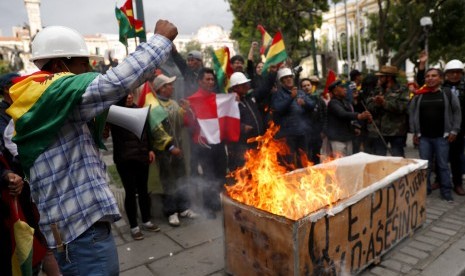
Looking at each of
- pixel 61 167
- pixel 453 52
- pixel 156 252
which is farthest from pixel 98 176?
pixel 453 52

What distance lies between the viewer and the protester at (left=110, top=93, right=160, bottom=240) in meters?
4.43

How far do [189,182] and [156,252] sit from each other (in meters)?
1.47

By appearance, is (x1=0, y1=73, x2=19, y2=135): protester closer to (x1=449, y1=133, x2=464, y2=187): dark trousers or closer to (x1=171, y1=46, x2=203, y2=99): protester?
(x1=171, y1=46, x2=203, y2=99): protester

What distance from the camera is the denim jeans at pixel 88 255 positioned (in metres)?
1.95

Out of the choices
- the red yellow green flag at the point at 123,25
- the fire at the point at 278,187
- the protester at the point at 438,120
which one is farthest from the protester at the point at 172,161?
the protester at the point at 438,120

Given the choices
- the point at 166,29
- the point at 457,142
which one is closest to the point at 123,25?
the point at 166,29

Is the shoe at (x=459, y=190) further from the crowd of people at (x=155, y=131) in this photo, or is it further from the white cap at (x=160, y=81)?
the white cap at (x=160, y=81)

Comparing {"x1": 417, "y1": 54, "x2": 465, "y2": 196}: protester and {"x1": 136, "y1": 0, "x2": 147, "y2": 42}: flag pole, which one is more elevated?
{"x1": 136, "y1": 0, "x2": 147, "y2": 42}: flag pole

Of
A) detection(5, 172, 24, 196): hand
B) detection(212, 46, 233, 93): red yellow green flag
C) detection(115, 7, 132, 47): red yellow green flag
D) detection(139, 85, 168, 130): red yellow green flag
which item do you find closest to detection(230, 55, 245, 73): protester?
detection(212, 46, 233, 93): red yellow green flag

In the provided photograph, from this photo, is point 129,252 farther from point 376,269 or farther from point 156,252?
point 376,269

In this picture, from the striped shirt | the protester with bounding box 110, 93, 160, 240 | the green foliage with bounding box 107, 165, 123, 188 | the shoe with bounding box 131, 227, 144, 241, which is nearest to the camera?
the striped shirt

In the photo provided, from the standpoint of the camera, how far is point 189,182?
18.0 ft

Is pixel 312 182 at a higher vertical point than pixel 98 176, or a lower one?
lower

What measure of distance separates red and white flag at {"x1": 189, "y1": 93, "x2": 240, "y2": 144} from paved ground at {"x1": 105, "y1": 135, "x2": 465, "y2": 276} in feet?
4.17
